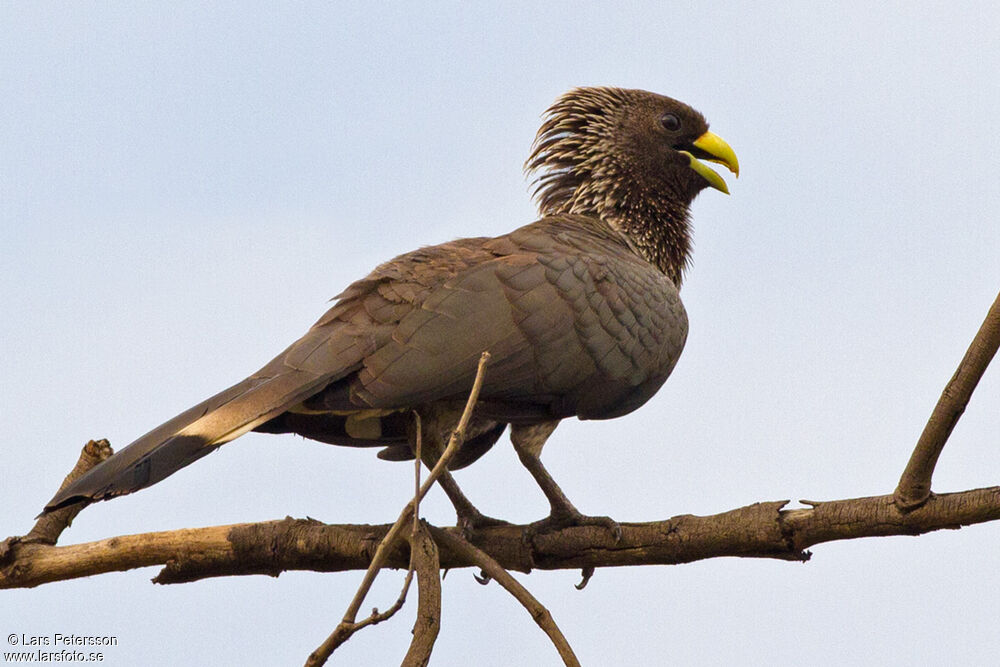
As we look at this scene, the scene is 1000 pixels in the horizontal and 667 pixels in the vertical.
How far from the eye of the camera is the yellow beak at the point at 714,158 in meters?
6.68

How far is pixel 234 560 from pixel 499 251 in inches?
65.1

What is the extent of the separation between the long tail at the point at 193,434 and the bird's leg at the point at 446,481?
56 cm

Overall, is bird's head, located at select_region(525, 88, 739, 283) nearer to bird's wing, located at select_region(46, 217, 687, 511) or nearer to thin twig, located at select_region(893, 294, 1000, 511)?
bird's wing, located at select_region(46, 217, 687, 511)

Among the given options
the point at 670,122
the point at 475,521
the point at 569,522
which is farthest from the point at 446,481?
the point at 670,122

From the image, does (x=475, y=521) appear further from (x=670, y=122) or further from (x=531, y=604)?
(x=670, y=122)

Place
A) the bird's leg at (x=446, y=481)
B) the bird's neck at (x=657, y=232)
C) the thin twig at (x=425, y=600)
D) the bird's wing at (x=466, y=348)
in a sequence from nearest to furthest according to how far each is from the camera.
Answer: the thin twig at (x=425, y=600)
the bird's wing at (x=466, y=348)
the bird's leg at (x=446, y=481)
the bird's neck at (x=657, y=232)

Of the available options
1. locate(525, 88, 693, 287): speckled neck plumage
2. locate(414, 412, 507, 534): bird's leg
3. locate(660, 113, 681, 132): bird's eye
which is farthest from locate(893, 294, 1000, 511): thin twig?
locate(660, 113, 681, 132): bird's eye

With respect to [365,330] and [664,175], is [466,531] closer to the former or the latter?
[365,330]

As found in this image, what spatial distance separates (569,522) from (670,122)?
2655 millimetres

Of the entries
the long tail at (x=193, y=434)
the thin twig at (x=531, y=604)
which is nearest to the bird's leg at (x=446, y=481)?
the long tail at (x=193, y=434)

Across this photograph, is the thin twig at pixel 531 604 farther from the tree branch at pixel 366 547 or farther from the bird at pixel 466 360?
the bird at pixel 466 360

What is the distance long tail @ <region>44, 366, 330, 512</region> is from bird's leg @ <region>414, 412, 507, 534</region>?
1.83 ft

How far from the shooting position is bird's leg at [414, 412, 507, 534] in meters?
4.91

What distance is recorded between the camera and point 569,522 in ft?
16.3
